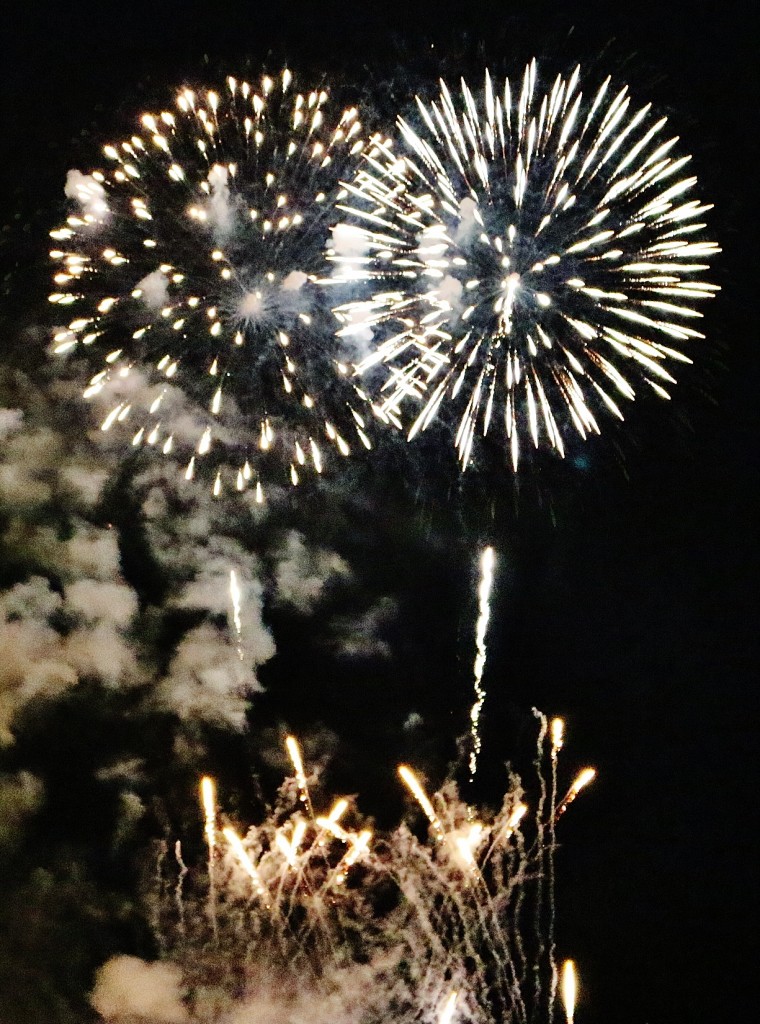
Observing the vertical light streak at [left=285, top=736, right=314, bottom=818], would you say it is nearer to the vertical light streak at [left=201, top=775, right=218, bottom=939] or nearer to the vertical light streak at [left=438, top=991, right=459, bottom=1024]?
the vertical light streak at [left=201, top=775, right=218, bottom=939]

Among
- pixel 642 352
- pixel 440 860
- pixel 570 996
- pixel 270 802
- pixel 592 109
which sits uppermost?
pixel 592 109

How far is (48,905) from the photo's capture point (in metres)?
14.3

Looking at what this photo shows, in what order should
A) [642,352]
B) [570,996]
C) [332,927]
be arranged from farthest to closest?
[570,996]
[332,927]
[642,352]

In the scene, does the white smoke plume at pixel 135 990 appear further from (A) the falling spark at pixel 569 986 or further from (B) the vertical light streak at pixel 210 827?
(A) the falling spark at pixel 569 986

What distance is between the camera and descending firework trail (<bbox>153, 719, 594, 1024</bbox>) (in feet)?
39.5

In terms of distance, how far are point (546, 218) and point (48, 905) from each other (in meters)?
14.3

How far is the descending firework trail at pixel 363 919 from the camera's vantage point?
12.0 metres

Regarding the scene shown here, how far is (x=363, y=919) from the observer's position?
47.8 ft

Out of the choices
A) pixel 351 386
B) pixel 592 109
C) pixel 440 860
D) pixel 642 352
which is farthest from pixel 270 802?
pixel 592 109

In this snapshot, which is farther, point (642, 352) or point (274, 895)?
point (274, 895)

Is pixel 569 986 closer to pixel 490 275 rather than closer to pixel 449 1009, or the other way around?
pixel 449 1009

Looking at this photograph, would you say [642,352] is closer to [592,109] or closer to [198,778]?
[592,109]

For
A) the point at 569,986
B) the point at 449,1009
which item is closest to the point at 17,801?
the point at 449,1009

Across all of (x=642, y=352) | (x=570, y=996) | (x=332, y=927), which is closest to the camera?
(x=642, y=352)
